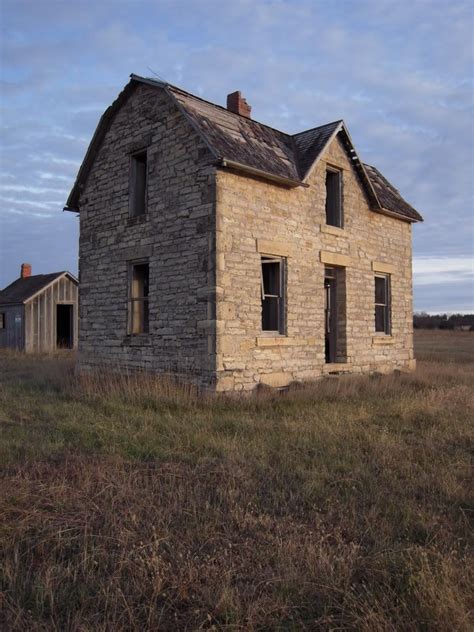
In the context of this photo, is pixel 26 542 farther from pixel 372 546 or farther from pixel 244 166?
pixel 244 166

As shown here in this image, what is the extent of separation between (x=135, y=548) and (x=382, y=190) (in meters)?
15.0

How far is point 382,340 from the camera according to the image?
51.6ft

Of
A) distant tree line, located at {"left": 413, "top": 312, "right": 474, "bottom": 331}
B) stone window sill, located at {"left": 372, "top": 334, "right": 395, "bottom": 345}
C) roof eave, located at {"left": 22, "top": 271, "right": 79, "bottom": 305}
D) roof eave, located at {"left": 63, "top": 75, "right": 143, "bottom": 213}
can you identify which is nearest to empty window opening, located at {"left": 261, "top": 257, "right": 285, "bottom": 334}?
stone window sill, located at {"left": 372, "top": 334, "right": 395, "bottom": 345}

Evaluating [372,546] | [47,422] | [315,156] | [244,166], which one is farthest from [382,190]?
[372,546]

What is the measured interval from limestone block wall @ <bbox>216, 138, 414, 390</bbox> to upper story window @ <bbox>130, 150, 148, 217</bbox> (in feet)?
10.0

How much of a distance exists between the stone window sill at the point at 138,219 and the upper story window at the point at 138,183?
0.19 metres

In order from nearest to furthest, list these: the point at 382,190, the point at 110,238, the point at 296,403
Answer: the point at 296,403
the point at 110,238
the point at 382,190

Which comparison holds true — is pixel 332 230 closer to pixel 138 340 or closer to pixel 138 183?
pixel 138 183

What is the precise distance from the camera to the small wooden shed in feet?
83.0

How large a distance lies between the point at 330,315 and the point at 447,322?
60363mm

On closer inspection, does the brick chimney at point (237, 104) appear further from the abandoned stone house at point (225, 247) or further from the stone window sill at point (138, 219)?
the stone window sill at point (138, 219)

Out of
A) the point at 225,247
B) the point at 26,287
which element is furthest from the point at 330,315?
the point at 26,287

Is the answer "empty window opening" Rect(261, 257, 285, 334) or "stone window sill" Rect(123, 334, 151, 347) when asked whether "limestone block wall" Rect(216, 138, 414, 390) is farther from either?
"stone window sill" Rect(123, 334, 151, 347)

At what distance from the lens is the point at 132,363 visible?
12.7m
